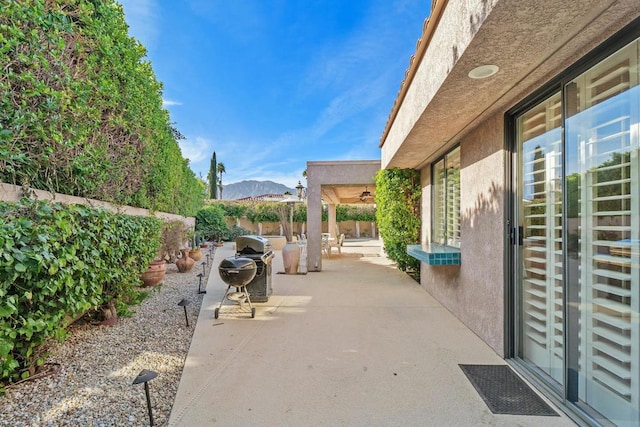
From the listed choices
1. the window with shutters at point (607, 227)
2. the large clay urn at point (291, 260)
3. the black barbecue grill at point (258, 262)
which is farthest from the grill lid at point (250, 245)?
the window with shutters at point (607, 227)

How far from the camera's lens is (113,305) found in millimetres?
4598

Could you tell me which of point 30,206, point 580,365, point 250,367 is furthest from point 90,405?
point 580,365

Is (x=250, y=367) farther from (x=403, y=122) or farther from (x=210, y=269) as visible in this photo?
(x=210, y=269)

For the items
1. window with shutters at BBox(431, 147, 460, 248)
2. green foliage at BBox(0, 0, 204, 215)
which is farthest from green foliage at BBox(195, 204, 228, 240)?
window with shutters at BBox(431, 147, 460, 248)

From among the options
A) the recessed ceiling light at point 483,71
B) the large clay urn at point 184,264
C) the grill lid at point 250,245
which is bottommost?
the large clay urn at point 184,264

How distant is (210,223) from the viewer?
1981 cm

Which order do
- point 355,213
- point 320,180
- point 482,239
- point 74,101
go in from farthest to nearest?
1. point 355,213
2. point 320,180
3. point 482,239
4. point 74,101

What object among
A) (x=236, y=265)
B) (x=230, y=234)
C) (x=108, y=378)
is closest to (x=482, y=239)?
(x=236, y=265)

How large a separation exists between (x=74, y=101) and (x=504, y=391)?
5.83 m

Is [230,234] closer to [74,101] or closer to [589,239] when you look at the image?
[74,101]

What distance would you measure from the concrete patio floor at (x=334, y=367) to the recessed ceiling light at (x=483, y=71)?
3.04 metres

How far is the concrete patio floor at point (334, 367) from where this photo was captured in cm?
252

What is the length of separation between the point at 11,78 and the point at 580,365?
575cm

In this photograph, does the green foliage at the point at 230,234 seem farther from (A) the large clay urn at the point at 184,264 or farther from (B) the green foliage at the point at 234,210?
(A) the large clay urn at the point at 184,264
